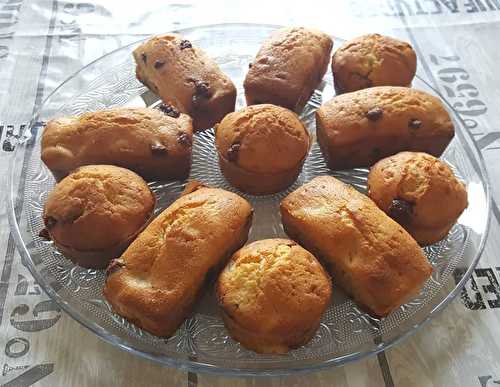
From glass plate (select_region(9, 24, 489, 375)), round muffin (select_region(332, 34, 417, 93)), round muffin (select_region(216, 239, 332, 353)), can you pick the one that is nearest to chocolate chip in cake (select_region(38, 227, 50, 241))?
glass plate (select_region(9, 24, 489, 375))

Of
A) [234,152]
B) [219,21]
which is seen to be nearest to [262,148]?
[234,152]

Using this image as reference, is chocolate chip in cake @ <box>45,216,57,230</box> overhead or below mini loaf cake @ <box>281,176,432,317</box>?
overhead

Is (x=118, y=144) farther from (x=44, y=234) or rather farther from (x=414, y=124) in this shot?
(x=414, y=124)

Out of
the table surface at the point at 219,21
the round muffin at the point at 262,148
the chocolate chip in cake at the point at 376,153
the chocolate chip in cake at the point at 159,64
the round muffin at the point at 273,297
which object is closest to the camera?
the round muffin at the point at 273,297

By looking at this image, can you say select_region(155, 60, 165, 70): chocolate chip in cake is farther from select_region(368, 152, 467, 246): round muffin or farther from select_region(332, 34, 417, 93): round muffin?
select_region(368, 152, 467, 246): round muffin

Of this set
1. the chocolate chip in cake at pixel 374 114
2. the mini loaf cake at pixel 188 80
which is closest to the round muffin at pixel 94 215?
the mini loaf cake at pixel 188 80

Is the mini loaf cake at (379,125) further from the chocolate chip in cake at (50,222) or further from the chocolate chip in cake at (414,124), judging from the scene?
the chocolate chip in cake at (50,222)

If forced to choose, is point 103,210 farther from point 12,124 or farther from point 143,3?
point 143,3
